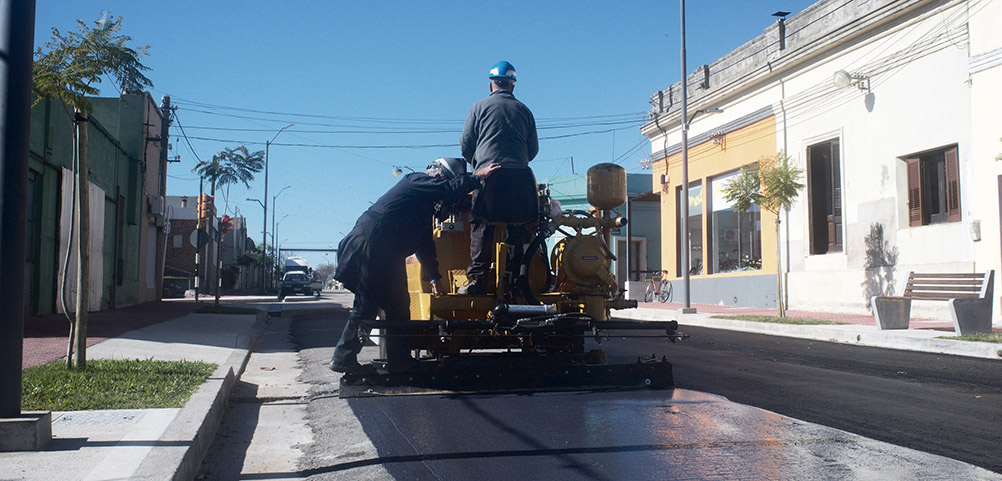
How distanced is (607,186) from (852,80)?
613 inches

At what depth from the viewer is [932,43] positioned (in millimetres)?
17328

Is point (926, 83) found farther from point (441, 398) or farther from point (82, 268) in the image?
point (82, 268)

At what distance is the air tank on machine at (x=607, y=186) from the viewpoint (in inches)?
265

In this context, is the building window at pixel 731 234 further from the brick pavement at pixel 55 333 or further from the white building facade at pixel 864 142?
the brick pavement at pixel 55 333

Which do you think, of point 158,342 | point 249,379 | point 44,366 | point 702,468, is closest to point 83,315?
point 44,366

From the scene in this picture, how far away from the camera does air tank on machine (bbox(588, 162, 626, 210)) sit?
6742mm

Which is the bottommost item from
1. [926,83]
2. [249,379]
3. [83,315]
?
[249,379]

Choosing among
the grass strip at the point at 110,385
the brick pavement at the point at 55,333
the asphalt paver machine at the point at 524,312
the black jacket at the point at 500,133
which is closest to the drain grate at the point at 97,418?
the grass strip at the point at 110,385

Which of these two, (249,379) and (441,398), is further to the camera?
(249,379)

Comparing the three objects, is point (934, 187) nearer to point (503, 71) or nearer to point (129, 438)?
point (503, 71)

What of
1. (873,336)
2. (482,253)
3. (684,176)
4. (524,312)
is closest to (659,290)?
(684,176)

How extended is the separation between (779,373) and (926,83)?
1235 centimetres

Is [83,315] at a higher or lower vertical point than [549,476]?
higher

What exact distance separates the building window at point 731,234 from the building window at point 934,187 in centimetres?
644
